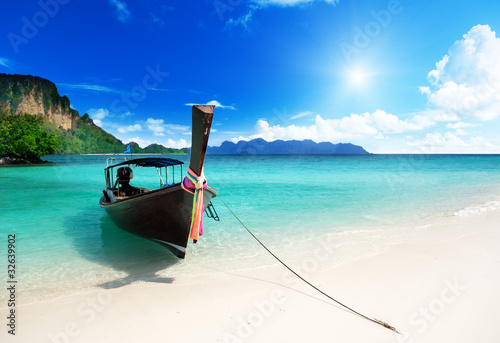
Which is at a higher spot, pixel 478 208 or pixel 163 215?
pixel 163 215

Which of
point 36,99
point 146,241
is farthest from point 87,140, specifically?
point 146,241

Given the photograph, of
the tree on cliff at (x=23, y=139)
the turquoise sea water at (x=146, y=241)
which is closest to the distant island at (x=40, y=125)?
the tree on cliff at (x=23, y=139)

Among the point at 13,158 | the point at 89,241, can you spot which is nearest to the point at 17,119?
the point at 13,158

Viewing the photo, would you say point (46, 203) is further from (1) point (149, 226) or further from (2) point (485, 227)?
(2) point (485, 227)

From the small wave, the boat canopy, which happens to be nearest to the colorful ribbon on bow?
the boat canopy

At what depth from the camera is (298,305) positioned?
13.8 ft

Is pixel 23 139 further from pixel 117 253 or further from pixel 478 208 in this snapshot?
pixel 478 208

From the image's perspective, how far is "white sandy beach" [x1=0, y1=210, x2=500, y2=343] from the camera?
3500 millimetres

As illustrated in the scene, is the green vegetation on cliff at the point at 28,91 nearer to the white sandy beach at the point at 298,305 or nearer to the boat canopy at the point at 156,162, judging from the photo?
the boat canopy at the point at 156,162

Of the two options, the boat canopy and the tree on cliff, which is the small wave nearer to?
the boat canopy

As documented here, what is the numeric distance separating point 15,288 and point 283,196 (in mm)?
12493

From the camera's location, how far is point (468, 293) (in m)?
4.35

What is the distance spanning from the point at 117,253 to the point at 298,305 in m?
5.14

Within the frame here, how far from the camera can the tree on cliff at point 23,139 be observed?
44281 millimetres
